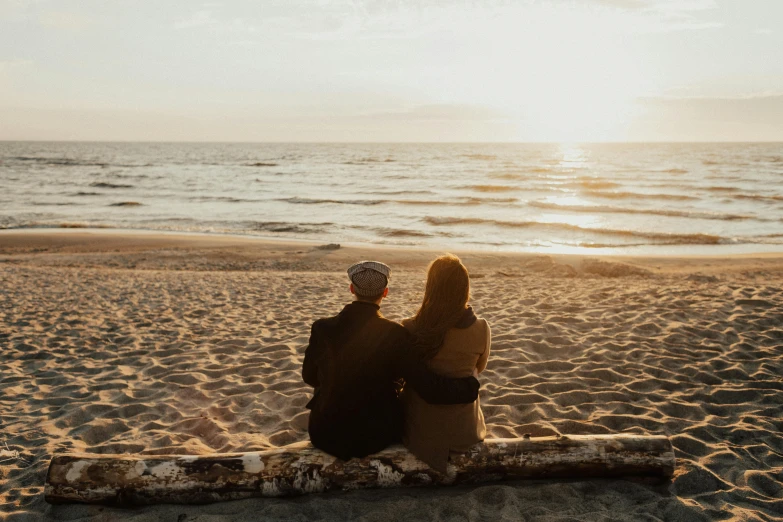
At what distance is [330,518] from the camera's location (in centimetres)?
391

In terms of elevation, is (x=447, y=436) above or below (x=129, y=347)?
above

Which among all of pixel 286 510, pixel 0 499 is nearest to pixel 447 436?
pixel 286 510

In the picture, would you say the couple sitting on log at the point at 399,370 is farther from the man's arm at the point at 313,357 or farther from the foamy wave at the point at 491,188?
the foamy wave at the point at 491,188

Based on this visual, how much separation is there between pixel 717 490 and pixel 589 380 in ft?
7.16

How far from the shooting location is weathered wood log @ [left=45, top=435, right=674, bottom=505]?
399cm

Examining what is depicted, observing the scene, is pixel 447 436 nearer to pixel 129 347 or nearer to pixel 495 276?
pixel 129 347

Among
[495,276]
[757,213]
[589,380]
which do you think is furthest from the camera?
[757,213]

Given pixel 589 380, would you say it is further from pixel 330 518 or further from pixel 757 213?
pixel 757 213

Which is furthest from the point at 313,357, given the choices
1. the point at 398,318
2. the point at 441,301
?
the point at 398,318

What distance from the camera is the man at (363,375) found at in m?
3.76

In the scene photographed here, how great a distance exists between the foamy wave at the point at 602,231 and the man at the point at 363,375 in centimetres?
1793

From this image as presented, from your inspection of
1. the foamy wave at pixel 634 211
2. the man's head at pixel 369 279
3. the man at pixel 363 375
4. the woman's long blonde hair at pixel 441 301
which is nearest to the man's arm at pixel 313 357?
the man at pixel 363 375

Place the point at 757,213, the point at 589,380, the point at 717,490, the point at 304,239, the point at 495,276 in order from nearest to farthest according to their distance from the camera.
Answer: the point at 717,490, the point at 589,380, the point at 495,276, the point at 304,239, the point at 757,213

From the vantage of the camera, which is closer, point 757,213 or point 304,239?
point 304,239
